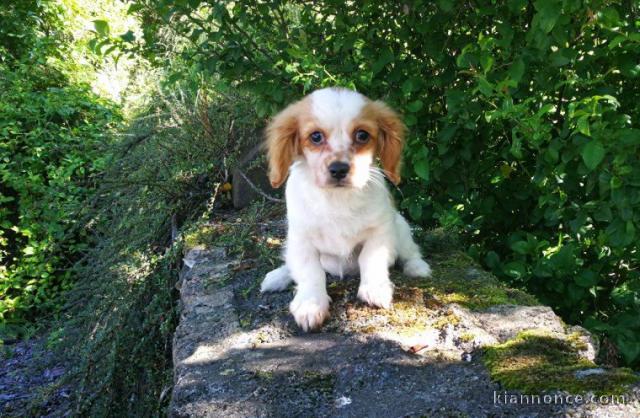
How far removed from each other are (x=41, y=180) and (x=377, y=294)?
4.25 m

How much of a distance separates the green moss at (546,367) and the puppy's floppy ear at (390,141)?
968 mm

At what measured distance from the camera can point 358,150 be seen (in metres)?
2.60

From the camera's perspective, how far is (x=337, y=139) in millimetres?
2564

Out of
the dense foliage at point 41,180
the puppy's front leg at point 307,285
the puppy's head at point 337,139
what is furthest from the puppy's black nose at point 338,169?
the dense foliage at point 41,180

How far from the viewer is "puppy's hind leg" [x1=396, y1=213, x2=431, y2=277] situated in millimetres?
2891

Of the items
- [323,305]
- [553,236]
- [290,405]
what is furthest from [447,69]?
[290,405]

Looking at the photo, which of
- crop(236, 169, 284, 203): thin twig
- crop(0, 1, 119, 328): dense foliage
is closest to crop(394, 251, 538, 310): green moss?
crop(236, 169, 284, 203): thin twig

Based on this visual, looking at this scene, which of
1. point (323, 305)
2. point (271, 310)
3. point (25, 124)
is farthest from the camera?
point (25, 124)

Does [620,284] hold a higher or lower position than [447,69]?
lower

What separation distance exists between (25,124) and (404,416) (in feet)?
18.0

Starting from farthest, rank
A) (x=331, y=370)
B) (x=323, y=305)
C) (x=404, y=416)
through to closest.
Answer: (x=323, y=305), (x=331, y=370), (x=404, y=416)

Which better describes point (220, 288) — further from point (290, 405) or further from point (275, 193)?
point (275, 193)

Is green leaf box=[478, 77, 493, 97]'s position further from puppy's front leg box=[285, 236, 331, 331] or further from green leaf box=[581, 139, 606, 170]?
puppy's front leg box=[285, 236, 331, 331]

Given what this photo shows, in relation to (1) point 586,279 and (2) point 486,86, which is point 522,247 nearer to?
(1) point 586,279
